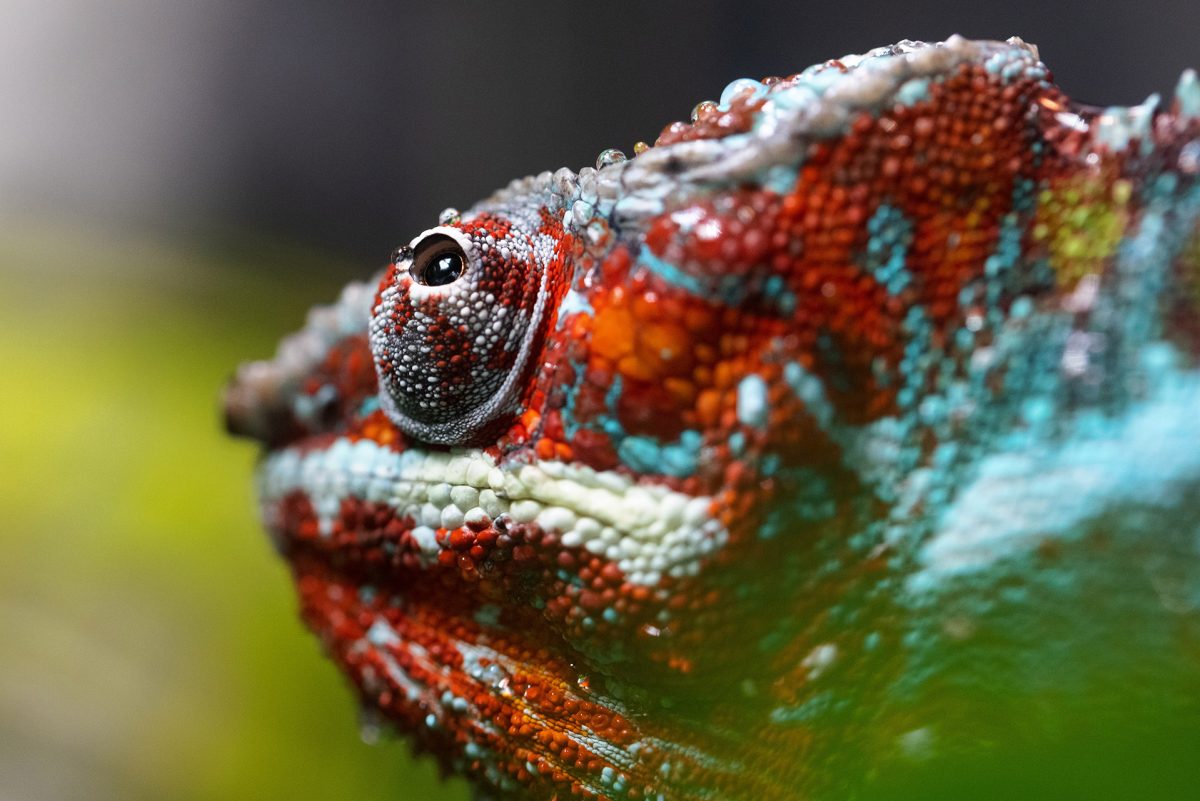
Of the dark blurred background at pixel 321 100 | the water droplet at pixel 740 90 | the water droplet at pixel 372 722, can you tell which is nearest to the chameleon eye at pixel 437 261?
the water droplet at pixel 740 90

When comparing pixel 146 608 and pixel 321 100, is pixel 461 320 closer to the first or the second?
pixel 146 608

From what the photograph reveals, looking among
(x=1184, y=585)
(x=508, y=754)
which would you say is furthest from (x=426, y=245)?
(x=1184, y=585)

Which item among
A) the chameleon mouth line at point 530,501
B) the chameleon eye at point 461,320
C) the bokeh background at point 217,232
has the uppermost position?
the bokeh background at point 217,232

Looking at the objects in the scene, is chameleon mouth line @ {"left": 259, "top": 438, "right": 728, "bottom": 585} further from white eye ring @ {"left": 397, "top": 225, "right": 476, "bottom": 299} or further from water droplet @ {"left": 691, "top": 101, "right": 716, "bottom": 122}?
water droplet @ {"left": 691, "top": 101, "right": 716, "bottom": 122}

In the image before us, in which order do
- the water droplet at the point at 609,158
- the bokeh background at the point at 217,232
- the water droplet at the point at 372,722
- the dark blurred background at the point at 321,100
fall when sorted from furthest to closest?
the dark blurred background at the point at 321,100 → the bokeh background at the point at 217,232 → the water droplet at the point at 372,722 → the water droplet at the point at 609,158

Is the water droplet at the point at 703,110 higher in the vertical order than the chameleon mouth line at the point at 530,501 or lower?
higher

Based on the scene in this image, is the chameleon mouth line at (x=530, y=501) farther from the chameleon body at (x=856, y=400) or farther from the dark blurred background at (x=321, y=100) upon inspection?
the dark blurred background at (x=321, y=100)
